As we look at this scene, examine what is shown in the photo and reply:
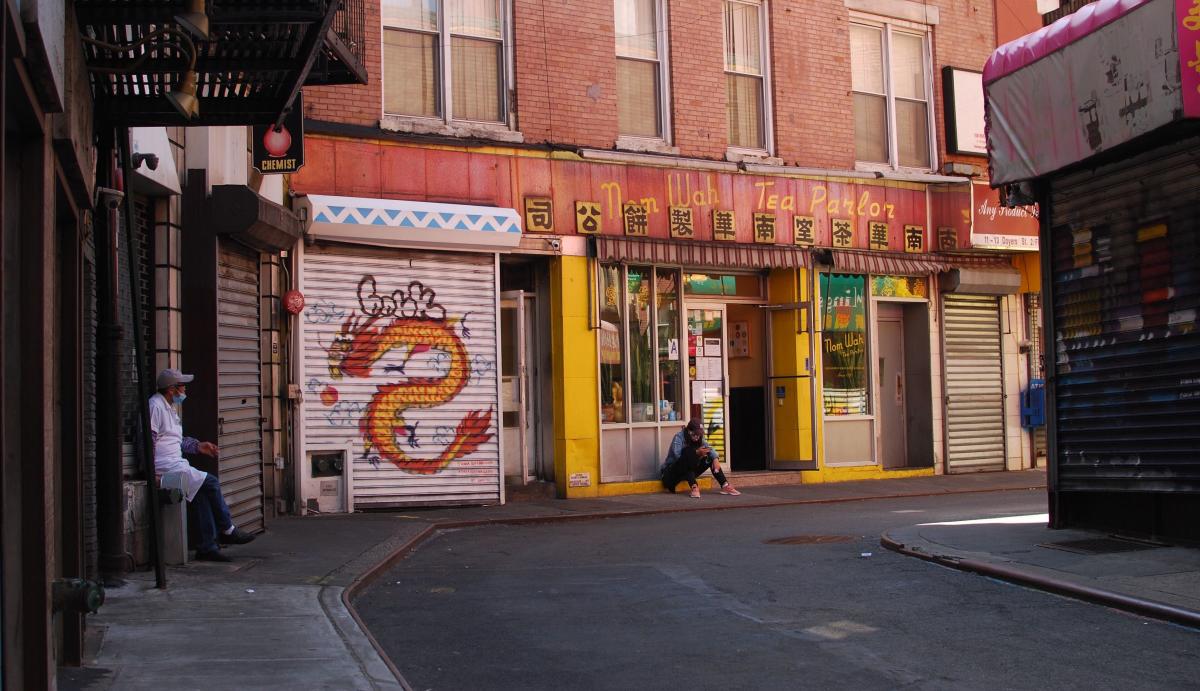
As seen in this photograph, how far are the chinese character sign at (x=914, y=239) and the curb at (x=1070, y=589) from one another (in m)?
9.77

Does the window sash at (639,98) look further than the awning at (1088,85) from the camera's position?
Yes

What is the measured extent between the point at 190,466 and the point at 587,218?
303 inches

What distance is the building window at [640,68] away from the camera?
681 inches

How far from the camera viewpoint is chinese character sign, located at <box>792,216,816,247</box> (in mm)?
18219

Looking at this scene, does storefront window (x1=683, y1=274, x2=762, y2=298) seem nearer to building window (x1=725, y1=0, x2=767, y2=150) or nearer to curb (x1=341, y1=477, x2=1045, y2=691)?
building window (x1=725, y1=0, x2=767, y2=150)

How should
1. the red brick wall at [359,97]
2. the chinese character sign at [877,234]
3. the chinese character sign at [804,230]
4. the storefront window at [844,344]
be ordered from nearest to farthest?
the red brick wall at [359,97]
the chinese character sign at [804,230]
the storefront window at [844,344]
the chinese character sign at [877,234]

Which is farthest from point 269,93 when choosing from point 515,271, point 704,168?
point 704,168

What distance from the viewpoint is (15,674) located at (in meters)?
4.16

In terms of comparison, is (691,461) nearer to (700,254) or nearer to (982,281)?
(700,254)

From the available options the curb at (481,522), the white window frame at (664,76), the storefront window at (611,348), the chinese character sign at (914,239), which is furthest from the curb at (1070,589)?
the chinese character sign at (914,239)

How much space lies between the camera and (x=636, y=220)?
663 inches

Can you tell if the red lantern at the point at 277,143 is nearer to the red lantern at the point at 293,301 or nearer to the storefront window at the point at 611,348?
the red lantern at the point at 293,301

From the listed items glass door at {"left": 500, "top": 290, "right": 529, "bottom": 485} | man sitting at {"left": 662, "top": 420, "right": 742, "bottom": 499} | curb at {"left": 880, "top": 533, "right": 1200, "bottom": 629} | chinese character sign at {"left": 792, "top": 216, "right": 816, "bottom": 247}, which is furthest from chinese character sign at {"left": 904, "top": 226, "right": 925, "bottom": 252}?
curb at {"left": 880, "top": 533, "right": 1200, "bottom": 629}

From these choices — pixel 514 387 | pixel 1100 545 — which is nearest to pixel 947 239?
pixel 514 387
